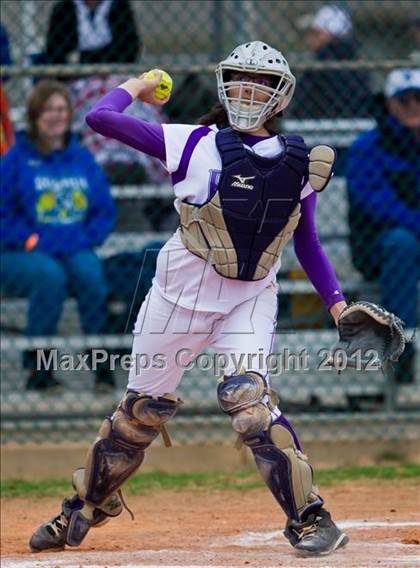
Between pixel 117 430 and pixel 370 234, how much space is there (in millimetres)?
2614

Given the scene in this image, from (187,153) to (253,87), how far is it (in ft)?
1.06

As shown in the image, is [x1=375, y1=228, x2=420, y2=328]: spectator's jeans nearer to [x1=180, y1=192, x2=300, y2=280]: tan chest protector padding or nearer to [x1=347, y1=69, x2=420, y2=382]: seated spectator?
[x1=347, y1=69, x2=420, y2=382]: seated spectator

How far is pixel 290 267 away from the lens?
6.99 metres

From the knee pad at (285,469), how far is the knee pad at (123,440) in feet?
1.24

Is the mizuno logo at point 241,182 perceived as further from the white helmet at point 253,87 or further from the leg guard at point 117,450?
the leg guard at point 117,450

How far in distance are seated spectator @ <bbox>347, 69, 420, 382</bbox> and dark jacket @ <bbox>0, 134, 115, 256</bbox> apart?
1.37 m

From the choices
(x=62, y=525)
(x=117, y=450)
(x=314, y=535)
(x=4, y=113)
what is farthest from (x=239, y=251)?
(x=4, y=113)

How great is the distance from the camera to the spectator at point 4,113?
670cm

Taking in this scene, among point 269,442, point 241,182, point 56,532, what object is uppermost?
point 241,182

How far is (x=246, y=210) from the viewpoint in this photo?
434 cm

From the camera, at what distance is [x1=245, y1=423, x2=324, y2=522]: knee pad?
4395 millimetres

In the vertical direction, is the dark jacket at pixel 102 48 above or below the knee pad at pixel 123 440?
above

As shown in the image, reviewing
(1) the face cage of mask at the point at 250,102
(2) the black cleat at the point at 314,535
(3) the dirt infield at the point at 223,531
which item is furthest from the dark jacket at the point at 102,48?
(2) the black cleat at the point at 314,535

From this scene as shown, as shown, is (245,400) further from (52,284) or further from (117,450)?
(52,284)
